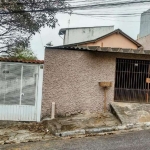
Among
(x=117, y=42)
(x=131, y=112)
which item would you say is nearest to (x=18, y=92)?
(x=131, y=112)

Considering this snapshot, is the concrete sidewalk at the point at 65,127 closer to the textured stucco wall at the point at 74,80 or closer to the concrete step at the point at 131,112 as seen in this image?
the concrete step at the point at 131,112

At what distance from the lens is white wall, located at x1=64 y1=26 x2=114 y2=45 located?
25516 millimetres

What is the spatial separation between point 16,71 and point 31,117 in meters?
2.02

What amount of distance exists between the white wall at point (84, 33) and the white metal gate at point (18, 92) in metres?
16.6

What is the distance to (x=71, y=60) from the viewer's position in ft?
31.5

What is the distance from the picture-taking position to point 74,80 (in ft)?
31.5

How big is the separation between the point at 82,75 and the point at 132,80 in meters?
2.40

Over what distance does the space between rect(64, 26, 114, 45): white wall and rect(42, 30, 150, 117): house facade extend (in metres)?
15.9

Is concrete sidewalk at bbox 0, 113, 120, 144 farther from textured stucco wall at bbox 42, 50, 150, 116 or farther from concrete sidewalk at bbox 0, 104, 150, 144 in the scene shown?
textured stucco wall at bbox 42, 50, 150, 116

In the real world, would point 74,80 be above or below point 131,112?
above

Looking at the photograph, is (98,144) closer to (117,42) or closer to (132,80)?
(132,80)

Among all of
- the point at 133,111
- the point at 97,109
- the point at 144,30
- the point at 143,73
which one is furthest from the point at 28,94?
the point at 144,30

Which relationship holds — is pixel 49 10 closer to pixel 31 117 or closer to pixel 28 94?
pixel 28 94

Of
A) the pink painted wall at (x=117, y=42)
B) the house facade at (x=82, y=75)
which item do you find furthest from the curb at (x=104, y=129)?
the pink painted wall at (x=117, y=42)
